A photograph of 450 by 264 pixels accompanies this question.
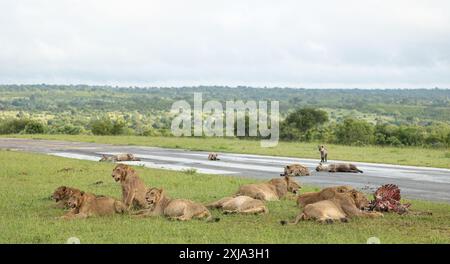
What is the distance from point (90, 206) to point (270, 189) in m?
5.43

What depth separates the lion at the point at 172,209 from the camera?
542 inches

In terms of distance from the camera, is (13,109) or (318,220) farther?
(13,109)

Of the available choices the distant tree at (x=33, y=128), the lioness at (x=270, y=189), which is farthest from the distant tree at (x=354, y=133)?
the lioness at (x=270, y=189)

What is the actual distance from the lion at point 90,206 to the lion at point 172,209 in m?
0.53

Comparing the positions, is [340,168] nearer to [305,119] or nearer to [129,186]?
[129,186]

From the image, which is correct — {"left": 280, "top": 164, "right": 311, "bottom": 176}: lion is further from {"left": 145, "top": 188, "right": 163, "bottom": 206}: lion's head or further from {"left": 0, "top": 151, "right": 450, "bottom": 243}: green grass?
{"left": 145, "top": 188, "right": 163, "bottom": 206}: lion's head

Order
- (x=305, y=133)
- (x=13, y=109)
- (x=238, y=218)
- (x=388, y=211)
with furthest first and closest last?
(x=13, y=109) → (x=305, y=133) → (x=388, y=211) → (x=238, y=218)

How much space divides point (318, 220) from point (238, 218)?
1.75 meters

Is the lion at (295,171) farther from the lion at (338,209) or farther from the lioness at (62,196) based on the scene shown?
the lioness at (62,196)

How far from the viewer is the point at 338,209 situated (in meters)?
13.8

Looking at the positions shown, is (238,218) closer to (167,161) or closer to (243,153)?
(167,161)

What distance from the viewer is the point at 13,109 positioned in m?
168

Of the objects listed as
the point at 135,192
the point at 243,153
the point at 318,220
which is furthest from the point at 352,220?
the point at 243,153

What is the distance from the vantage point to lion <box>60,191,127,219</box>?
14.0 m
